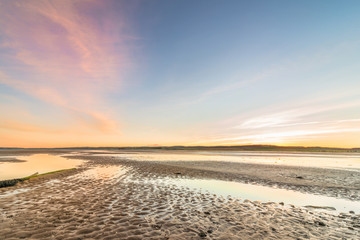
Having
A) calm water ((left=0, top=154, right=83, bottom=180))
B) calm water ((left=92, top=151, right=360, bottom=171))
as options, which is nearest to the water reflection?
calm water ((left=0, top=154, right=83, bottom=180))

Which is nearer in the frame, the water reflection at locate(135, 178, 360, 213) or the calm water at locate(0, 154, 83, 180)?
the water reflection at locate(135, 178, 360, 213)

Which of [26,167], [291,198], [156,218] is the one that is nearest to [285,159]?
[291,198]

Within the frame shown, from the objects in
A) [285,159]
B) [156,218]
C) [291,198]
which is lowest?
[285,159]

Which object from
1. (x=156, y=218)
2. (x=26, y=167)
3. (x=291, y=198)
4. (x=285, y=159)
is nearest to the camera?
(x=156, y=218)

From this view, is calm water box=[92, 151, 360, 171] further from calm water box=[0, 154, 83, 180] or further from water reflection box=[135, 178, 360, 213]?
water reflection box=[135, 178, 360, 213]

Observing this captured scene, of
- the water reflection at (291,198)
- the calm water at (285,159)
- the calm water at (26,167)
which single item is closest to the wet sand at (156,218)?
the water reflection at (291,198)

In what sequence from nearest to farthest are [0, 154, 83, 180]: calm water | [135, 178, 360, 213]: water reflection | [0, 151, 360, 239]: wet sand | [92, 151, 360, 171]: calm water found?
1. [0, 151, 360, 239]: wet sand
2. [135, 178, 360, 213]: water reflection
3. [0, 154, 83, 180]: calm water
4. [92, 151, 360, 171]: calm water

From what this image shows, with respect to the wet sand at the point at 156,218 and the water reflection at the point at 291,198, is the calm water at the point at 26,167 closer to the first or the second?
the wet sand at the point at 156,218

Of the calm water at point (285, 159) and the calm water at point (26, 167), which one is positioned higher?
the calm water at point (26, 167)

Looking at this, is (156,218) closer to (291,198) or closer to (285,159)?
(291,198)

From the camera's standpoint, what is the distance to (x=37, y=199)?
442 inches

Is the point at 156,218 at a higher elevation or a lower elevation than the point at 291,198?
higher

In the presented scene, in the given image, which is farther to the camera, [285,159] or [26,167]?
[285,159]

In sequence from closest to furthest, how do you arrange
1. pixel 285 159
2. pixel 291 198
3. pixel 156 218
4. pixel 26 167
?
pixel 156 218
pixel 291 198
pixel 26 167
pixel 285 159
